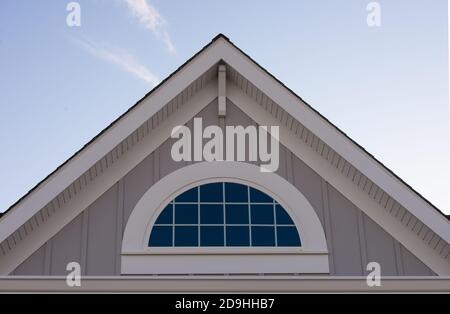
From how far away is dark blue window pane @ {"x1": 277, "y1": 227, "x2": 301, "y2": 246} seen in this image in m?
8.07

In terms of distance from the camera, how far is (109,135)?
26.1 ft

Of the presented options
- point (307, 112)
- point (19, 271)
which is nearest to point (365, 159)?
point (307, 112)

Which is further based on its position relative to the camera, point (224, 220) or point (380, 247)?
point (224, 220)

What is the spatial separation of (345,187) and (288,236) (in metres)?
1.05

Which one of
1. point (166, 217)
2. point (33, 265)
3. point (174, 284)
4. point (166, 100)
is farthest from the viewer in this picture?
point (166, 100)

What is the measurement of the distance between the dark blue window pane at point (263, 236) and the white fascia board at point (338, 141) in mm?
1397

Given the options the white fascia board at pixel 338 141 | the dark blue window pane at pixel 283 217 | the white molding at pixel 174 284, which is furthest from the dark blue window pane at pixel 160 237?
the white fascia board at pixel 338 141

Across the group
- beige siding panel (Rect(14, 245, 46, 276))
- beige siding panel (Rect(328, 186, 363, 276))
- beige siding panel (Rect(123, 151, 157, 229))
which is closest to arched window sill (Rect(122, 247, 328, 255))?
beige siding panel (Rect(328, 186, 363, 276))

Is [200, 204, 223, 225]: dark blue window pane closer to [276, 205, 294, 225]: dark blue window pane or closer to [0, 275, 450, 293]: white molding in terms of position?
[276, 205, 294, 225]: dark blue window pane

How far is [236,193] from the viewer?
8.37 m

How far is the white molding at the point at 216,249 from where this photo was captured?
7.81 metres

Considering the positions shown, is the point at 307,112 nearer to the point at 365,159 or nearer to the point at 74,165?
the point at 365,159

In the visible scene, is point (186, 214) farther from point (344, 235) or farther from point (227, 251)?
point (344, 235)

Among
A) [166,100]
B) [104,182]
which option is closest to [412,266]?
[166,100]
